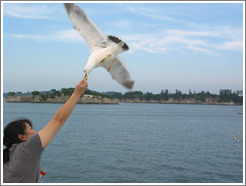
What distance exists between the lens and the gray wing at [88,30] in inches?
90.4

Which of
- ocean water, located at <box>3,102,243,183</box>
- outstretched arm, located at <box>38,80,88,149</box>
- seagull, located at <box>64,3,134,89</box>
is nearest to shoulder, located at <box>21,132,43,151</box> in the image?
outstretched arm, located at <box>38,80,88,149</box>

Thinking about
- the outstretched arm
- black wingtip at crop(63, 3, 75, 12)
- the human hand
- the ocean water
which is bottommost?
the ocean water

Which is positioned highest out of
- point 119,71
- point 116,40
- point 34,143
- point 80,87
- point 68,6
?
point 68,6

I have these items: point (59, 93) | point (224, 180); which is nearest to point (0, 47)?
point (224, 180)

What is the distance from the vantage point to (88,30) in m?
2.32

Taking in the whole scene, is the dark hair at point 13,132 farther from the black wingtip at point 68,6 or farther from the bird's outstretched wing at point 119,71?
the black wingtip at point 68,6

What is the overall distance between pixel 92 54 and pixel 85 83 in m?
0.37

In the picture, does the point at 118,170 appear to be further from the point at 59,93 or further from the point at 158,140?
the point at 59,93

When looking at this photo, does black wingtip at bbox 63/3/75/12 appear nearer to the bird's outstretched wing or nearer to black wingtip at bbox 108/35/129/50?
black wingtip at bbox 108/35/129/50

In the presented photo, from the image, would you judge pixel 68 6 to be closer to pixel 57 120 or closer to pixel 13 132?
pixel 57 120

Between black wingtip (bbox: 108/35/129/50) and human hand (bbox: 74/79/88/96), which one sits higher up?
black wingtip (bbox: 108/35/129/50)

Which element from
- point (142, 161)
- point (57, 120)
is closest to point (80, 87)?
point (57, 120)

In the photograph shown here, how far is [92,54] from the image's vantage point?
7.34 feet

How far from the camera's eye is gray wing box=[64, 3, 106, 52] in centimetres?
229
